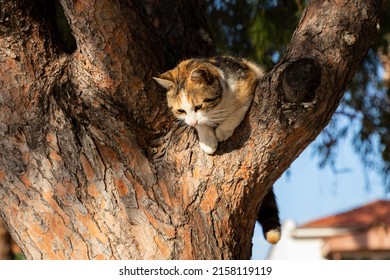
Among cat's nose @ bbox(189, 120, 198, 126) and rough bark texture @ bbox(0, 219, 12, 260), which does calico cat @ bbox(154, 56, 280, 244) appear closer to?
cat's nose @ bbox(189, 120, 198, 126)

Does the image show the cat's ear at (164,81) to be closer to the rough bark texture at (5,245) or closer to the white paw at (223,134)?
the white paw at (223,134)

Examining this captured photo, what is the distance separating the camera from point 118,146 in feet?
9.35

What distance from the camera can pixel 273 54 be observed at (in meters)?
5.44

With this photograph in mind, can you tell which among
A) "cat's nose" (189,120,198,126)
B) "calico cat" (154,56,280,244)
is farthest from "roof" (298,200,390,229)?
"cat's nose" (189,120,198,126)

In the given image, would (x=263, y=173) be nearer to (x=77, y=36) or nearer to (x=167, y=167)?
(x=167, y=167)

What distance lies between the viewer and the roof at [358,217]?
8836 mm

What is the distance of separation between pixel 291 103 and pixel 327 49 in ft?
1.06

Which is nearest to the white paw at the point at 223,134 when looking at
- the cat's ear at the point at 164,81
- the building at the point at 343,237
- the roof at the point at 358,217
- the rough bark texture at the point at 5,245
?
the cat's ear at the point at 164,81

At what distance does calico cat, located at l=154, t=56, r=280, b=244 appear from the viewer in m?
3.03

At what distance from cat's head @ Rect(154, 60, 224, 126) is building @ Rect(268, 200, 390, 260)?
164 inches

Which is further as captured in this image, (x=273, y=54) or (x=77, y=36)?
(x=273, y=54)

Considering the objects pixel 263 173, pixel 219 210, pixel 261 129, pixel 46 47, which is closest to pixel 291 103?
pixel 261 129

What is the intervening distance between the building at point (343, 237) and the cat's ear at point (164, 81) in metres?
4.41

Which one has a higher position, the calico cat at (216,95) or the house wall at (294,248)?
the calico cat at (216,95)
